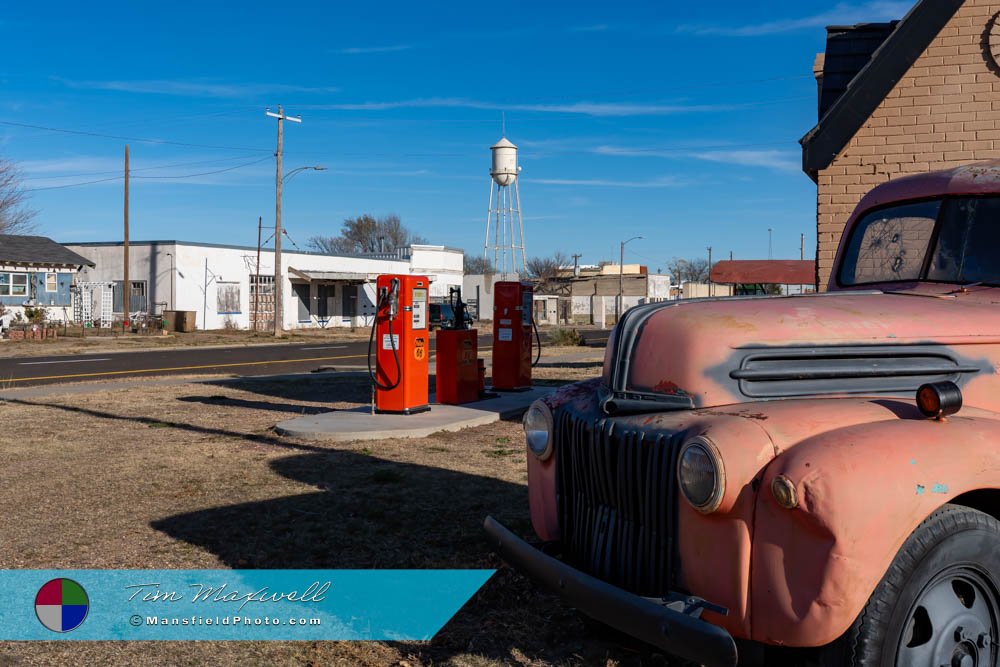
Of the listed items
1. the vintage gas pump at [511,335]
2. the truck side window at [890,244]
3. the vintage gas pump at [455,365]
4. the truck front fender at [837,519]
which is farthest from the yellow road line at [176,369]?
the truck front fender at [837,519]

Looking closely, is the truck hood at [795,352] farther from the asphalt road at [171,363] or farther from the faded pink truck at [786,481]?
the asphalt road at [171,363]

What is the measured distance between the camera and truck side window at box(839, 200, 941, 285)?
4.61 m

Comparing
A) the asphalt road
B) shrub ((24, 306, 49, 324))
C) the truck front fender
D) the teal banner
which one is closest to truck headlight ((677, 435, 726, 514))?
the truck front fender

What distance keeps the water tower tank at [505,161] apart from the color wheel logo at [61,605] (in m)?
40.0

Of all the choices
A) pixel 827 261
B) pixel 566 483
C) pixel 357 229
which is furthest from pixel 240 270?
pixel 357 229

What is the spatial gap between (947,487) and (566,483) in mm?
1525

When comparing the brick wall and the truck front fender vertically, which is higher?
the brick wall

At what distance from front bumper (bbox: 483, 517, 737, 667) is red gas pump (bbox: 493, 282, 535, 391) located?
1116 cm

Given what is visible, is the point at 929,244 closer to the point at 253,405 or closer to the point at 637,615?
the point at 637,615

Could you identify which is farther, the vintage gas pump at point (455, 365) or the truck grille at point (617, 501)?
the vintage gas pump at point (455, 365)

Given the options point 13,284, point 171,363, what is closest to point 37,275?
point 13,284

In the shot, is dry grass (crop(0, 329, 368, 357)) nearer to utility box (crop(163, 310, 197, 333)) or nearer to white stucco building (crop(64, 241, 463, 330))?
utility box (crop(163, 310, 197, 333))

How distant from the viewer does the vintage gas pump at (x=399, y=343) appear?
1161 cm

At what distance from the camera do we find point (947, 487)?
117 inches
